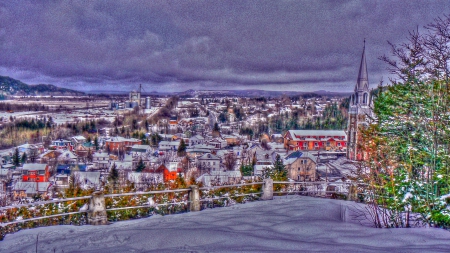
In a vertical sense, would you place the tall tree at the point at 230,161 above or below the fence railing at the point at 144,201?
below

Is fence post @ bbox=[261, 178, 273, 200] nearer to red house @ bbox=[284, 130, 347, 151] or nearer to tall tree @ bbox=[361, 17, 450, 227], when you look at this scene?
tall tree @ bbox=[361, 17, 450, 227]

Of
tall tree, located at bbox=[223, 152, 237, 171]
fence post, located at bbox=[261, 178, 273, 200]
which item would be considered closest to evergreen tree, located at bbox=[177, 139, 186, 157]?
tall tree, located at bbox=[223, 152, 237, 171]

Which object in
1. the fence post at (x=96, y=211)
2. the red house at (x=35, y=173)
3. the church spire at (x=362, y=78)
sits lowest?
the red house at (x=35, y=173)

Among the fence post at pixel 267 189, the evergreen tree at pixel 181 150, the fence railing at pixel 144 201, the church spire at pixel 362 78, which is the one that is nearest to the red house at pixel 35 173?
the fence railing at pixel 144 201

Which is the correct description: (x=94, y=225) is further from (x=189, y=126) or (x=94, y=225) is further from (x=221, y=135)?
(x=189, y=126)

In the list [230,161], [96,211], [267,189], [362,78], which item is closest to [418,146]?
[267,189]

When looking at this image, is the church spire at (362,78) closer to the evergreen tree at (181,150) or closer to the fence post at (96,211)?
the evergreen tree at (181,150)
